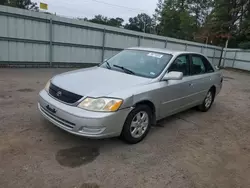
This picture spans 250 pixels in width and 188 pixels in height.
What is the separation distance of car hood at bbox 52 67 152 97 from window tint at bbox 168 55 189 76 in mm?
761

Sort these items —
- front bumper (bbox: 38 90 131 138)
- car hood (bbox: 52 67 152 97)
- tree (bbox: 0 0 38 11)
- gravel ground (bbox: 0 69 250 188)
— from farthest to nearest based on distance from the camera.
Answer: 1. tree (bbox: 0 0 38 11)
2. car hood (bbox: 52 67 152 97)
3. front bumper (bbox: 38 90 131 138)
4. gravel ground (bbox: 0 69 250 188)

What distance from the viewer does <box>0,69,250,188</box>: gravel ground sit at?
99.9 inches

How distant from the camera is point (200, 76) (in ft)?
16.1

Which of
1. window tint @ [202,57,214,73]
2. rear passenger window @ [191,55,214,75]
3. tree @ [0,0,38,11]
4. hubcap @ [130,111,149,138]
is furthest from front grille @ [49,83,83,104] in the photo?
tree @ [0,0,38,11]

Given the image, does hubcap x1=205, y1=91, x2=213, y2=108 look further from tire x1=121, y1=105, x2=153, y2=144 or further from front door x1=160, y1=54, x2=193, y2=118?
tire x1=121, y1=105, x2=153, y2=144

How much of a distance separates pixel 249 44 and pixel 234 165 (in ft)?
73.3

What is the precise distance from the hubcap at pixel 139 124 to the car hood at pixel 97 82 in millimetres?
511

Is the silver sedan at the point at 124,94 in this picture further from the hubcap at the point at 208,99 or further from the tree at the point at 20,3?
the tree at the point at 20,3

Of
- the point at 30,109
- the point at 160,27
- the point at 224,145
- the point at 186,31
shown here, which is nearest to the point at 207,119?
the point at 224,145

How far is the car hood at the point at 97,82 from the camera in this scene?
307 cm

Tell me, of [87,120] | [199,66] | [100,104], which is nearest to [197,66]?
[199,66]

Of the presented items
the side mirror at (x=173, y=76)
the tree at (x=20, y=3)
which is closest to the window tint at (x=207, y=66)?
the side mirror at (x=173, y=76)

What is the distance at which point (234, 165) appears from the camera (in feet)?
10.3

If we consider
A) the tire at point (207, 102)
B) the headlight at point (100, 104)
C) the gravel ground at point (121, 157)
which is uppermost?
the headlight at point (100, 104)
